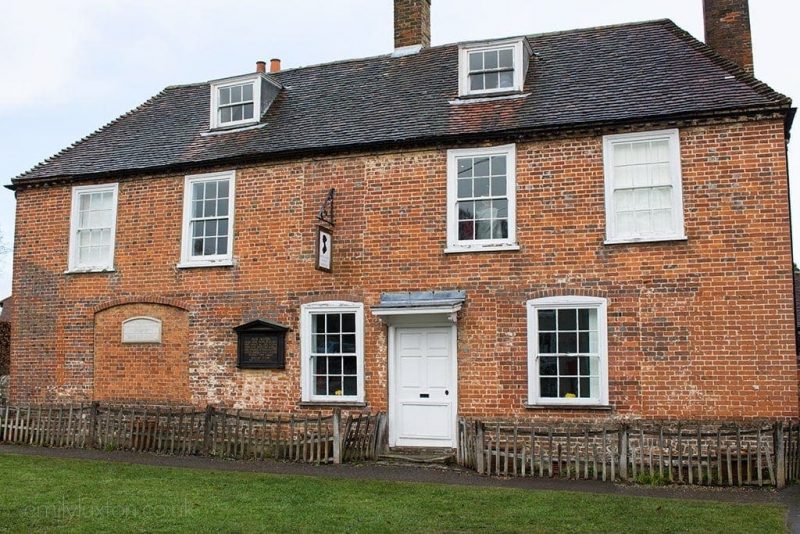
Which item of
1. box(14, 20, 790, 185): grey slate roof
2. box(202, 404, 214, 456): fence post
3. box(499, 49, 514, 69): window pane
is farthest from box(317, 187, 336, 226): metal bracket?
box(499, 49, 514, 69): window pane

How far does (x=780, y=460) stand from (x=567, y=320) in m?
3.92

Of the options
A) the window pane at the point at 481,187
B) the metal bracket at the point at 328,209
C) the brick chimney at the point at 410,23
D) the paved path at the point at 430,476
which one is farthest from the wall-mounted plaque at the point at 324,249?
the brick chimney at the point at 410,23

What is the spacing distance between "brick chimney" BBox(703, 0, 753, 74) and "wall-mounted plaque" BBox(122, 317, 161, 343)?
1261 cm

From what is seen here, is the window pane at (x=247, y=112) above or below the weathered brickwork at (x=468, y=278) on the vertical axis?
above

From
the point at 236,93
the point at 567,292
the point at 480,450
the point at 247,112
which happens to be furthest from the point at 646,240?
the point at 236,93

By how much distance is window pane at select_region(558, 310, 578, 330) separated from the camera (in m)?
13.6

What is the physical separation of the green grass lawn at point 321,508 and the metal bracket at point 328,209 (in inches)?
201

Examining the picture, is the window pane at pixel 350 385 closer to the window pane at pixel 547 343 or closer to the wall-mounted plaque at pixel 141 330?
the window pane at pixel 547 343

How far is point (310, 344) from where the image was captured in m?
15.2

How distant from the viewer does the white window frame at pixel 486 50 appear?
50.6 ft

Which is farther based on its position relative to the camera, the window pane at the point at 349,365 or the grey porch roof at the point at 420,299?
the window pane at the point at 349,365

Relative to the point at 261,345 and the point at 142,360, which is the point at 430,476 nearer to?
the point at 261,345

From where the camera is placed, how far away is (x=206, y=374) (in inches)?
624

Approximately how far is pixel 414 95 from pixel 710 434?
8.70m
